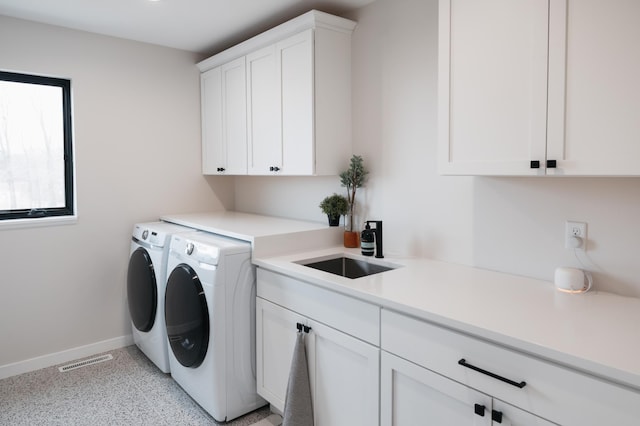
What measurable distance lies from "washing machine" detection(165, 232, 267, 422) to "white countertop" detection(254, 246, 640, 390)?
0.34 meters

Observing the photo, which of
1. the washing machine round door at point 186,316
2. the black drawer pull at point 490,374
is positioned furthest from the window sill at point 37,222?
the black drawer pull at point 490,374

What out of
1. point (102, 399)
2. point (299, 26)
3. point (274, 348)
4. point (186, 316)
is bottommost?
point (102, 399)

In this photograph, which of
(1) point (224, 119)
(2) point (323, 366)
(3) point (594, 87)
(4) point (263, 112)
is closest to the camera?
(3) point (594, 87)

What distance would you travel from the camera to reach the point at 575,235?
69.2 inches

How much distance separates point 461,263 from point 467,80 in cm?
90

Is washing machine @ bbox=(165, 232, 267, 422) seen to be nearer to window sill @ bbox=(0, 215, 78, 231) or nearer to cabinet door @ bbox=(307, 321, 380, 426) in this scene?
cabinet door @ bbox=(307, 321, 380, 426)

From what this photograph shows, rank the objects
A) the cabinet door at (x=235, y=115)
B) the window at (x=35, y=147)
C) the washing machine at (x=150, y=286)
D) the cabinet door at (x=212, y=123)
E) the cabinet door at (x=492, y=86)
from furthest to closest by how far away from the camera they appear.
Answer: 1. the cabinet door at (x=212, y=123)
2. the cabinet door at (x=235, y=115)
3. the window at (x=35, y=147)
4. the washing machine at (x=150, y=286)
5. the cabinet door at (x=492, y=86)

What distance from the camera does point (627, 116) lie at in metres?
1.33

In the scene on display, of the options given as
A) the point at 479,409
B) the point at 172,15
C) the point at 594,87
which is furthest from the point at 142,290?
the point at 594,87

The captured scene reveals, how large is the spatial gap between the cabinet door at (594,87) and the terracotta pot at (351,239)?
130 centimetres

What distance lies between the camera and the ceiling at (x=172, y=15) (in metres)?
2.61

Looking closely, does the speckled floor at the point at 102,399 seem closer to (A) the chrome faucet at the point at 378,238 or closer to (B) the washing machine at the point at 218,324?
(B) the washing machine at the point at 218,324

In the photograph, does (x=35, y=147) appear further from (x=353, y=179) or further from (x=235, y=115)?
(x=353, y=179)

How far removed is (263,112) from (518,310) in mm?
2030
